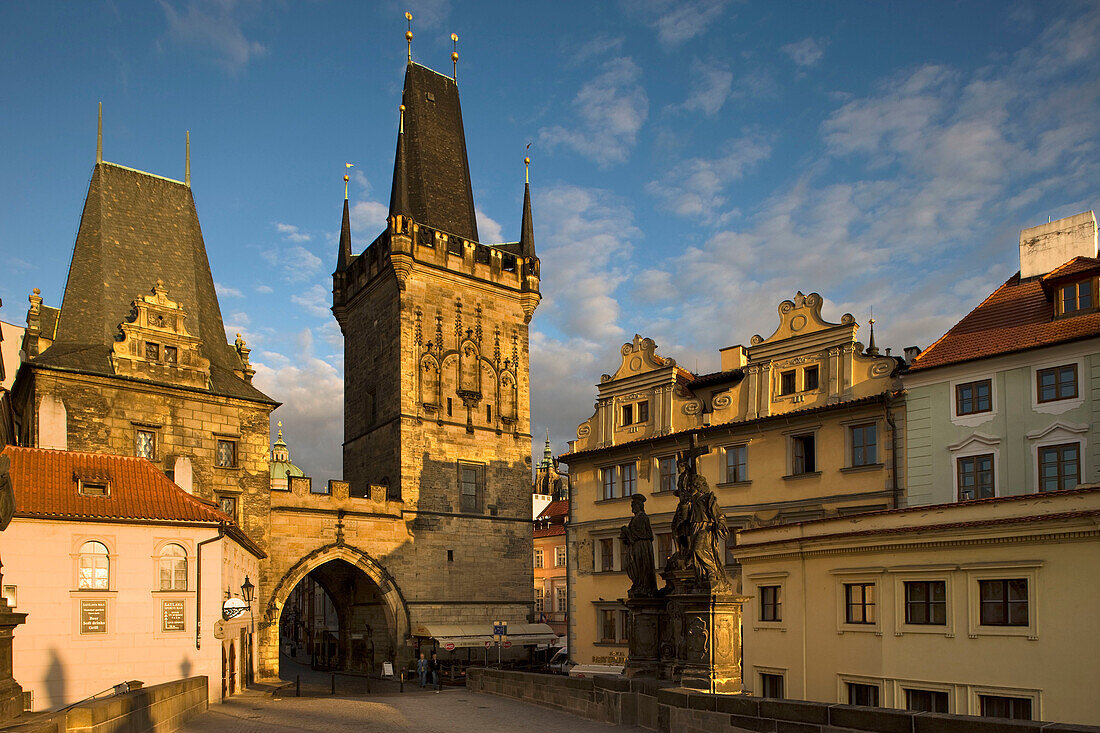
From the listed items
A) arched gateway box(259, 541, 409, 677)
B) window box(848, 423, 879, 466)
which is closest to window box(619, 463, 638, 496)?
window box(848, 423, 879, 466)

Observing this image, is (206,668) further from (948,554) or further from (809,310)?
(809,310)

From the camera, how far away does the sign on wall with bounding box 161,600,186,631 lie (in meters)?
22.4

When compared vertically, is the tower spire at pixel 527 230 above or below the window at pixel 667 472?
above

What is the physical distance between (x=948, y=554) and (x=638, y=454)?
15849 mm

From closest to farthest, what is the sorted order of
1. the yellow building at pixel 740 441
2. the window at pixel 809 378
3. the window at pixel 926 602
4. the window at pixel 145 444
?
the window at pixel 926 602 < the yellow building at pixel 740 441 < the window at pixel 809 378 < the window at pixel 145 444

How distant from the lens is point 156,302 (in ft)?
109

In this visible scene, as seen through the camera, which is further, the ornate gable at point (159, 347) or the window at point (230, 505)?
the window at point (230, 505)

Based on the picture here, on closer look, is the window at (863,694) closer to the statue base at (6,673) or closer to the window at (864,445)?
the window at (864,445)

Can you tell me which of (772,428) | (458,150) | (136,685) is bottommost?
(136,685)

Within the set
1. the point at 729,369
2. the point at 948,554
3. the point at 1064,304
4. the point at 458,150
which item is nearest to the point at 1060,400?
the point at 1064,304

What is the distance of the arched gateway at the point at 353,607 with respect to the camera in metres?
35.8

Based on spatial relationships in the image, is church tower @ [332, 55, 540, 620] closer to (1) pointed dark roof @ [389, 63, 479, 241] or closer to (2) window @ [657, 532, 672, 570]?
(1) pointed dark roof @ [389, 63, 479, 241]

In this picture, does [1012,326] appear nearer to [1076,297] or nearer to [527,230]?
[1076,297]

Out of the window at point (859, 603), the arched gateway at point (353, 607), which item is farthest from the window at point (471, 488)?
the window at point (859, 603)
